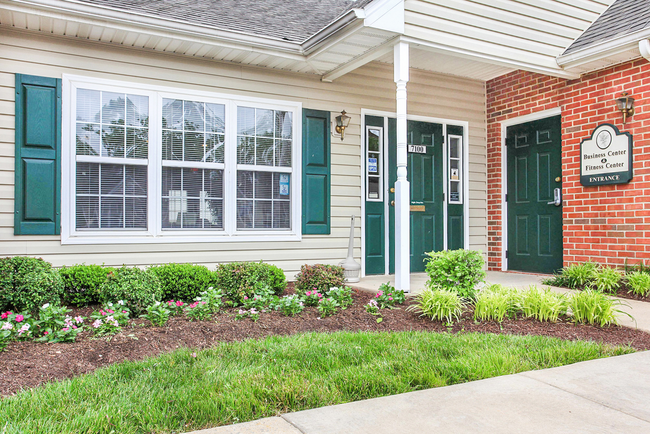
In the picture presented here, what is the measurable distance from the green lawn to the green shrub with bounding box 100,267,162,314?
1.32 meters

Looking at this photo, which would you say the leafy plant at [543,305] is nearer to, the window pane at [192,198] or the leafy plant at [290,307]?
the leafy plant at [290,307]

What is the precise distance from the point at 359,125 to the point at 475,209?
93.3 inches

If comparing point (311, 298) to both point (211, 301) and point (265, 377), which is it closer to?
point (211, 301)

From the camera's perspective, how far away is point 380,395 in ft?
8.09

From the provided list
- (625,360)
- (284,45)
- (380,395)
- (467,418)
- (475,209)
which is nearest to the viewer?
(467,418)

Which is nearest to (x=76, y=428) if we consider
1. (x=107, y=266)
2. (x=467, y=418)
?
(x=467, y=418)

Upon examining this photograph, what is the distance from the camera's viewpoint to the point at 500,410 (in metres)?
2.21

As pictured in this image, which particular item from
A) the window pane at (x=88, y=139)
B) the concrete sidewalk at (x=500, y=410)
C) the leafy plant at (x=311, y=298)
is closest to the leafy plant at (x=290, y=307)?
the leafy plant at (x=311, y=298)

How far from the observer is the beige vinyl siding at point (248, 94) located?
4969 millimetres

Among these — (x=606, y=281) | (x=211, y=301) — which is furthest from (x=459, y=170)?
(x=211, y=301)

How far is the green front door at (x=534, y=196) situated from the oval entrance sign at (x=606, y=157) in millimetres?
493

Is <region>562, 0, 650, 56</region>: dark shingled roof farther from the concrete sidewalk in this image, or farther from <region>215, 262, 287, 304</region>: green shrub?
<region>215, 262, 287, 304</region>: green shrub

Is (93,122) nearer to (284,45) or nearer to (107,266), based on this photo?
(107,266)

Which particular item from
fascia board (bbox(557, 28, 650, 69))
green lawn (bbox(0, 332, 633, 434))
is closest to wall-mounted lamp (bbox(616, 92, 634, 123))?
fascia board (bbox(557, 28, 650, 69))
